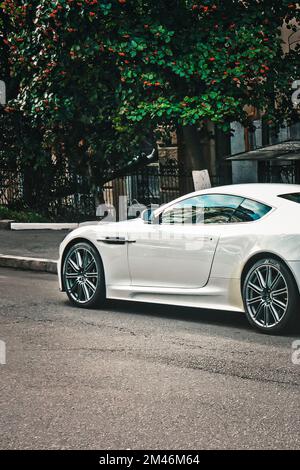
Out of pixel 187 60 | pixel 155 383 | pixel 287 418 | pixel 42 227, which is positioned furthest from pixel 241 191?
pixel 42 227

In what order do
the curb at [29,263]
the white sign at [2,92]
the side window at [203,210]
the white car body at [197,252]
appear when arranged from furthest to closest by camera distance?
the white sign at [2,92]
the curb at [29,263]
the side window at [203,210]
the white car body at [197,252]

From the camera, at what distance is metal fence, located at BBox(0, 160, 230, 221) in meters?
22.2

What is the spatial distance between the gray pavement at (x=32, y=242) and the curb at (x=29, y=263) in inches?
12.0

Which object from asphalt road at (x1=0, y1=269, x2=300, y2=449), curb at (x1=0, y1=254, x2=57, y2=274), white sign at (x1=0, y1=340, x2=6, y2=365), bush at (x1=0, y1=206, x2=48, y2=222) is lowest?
asphalt road at (x1=0, y1=269, x2=300, y2=449)

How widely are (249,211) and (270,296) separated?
977 mm

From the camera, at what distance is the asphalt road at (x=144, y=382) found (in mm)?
5465

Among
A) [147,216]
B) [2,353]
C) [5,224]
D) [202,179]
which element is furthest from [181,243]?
[5,224]

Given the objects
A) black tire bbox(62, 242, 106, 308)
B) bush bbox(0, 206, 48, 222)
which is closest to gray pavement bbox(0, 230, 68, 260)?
bush bbox(0, 206, 48, 222)

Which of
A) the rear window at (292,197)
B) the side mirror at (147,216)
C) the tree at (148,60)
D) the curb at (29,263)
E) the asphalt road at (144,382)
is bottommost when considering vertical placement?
the asphalt road at (144,382)

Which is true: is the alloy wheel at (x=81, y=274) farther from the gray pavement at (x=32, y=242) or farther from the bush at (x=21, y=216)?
the bush at (x=21, y=216)

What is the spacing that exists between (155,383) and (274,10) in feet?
42.3

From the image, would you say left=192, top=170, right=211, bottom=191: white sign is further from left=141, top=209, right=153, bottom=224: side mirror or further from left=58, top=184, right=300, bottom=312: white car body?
left=141, top=209, right=153, bottom=224: side mirror

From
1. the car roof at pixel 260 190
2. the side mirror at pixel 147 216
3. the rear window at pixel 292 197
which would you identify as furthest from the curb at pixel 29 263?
the rear window at pixel 292 197

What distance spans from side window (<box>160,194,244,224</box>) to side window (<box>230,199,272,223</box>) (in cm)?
6
